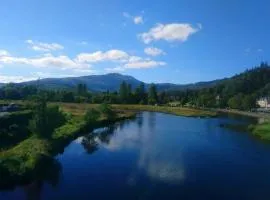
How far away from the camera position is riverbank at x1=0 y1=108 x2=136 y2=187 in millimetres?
33156

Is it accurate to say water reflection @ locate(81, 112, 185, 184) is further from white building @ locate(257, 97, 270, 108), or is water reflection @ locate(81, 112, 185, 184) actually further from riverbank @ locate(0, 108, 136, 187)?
white building @ locate(257, 97, 270, 108)

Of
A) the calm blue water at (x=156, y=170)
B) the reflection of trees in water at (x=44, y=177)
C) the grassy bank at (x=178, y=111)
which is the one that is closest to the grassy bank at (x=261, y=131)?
the calm blue water at (x=156, y=170)

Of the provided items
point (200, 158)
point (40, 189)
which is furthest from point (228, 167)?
point (40, 189)

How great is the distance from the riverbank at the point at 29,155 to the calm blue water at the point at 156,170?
4.33ft

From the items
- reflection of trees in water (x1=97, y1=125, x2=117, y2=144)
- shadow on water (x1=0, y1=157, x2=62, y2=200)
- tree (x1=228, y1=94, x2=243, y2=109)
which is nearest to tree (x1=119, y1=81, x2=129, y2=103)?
tree (x1=228, y1=94, x2=243, y2=109)

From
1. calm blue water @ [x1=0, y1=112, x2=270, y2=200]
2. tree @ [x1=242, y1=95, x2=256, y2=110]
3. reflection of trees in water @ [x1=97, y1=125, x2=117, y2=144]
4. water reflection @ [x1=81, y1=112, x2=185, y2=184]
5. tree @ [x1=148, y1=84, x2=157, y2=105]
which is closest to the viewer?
calm blue water @ [x1=0, y1=112, x2=270, y2=200]

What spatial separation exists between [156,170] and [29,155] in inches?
569

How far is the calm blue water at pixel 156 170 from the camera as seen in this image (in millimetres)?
32156

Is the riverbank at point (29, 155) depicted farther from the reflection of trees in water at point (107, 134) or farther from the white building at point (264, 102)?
the white building at point (264, 102)

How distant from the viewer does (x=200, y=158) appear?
155 ft

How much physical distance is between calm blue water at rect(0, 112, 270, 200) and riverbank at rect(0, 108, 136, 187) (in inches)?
52.0

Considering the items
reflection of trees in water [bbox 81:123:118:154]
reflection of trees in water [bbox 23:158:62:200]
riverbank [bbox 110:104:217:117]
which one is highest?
riverbank [bbox 110:104:217:117]

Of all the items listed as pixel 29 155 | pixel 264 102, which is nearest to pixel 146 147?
pixel 29 155

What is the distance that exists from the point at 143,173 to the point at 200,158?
11.8 metres
